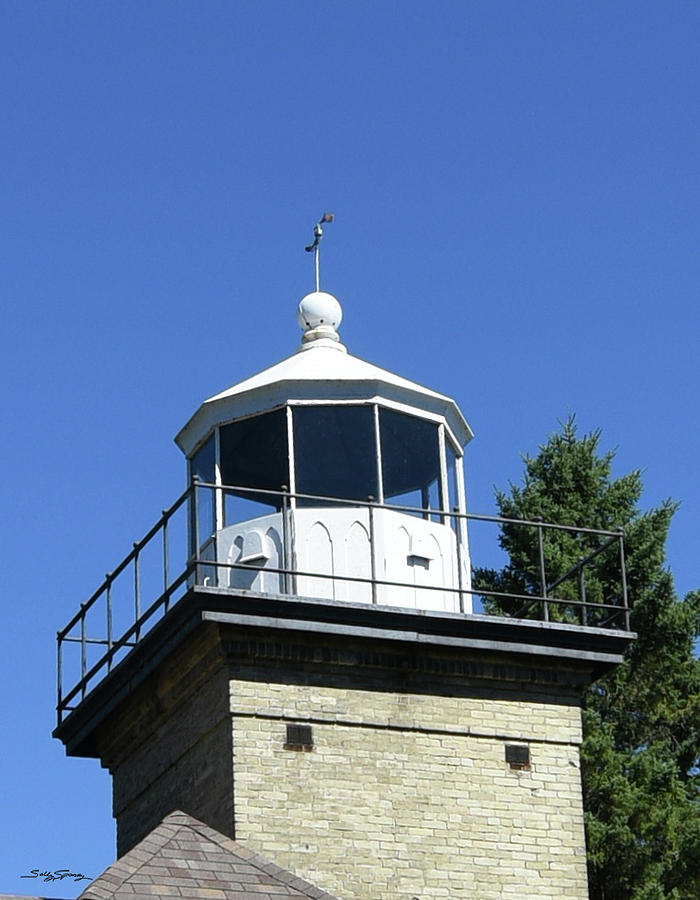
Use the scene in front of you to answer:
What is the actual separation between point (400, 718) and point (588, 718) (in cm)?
1060

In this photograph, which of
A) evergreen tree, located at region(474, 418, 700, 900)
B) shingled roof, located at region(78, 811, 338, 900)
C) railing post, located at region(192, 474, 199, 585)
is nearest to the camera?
shingled roof, located at region(78, 811, 338, 900)

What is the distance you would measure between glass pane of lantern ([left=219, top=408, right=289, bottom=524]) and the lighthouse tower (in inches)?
0.8

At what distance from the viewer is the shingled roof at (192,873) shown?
16.0 m

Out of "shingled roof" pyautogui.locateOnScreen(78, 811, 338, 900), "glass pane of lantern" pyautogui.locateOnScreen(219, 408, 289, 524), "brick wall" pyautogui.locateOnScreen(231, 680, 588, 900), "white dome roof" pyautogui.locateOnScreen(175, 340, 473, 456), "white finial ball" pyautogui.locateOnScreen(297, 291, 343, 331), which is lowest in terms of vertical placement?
"shingled roof" pyautogui.locateOnScreen(78, 811, 338, 900)

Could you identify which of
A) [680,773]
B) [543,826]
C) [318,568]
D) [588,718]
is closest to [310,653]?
[318,568]

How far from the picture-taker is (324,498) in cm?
1903

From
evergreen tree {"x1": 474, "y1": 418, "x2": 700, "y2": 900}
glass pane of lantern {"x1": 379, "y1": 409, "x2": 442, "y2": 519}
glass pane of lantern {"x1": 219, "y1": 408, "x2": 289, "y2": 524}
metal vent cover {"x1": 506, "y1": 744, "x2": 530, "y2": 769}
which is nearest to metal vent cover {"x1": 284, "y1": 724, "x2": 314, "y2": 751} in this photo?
metal vent cover {"x1": 506, "y1": 744, "x2": 530, "y2": 769}

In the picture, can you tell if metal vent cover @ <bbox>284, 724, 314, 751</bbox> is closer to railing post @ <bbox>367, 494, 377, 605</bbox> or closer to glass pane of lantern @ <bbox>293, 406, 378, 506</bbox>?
railing post @ <bbox>367, 494, 377, 605</bbox>

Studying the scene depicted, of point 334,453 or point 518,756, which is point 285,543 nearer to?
point 334,453

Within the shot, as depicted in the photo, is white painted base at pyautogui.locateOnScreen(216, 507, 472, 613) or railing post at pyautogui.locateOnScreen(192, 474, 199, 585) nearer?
railing post at pyautogui.locateOnScreen(192, 474, 199, 585)

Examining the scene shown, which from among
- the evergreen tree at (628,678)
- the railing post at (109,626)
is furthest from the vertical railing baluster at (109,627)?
the evergreen tree at (628,678)

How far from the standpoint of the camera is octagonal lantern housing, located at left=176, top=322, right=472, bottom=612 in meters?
19.6

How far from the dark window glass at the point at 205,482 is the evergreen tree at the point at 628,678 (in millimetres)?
9212

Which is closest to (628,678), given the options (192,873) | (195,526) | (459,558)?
(459,558)
